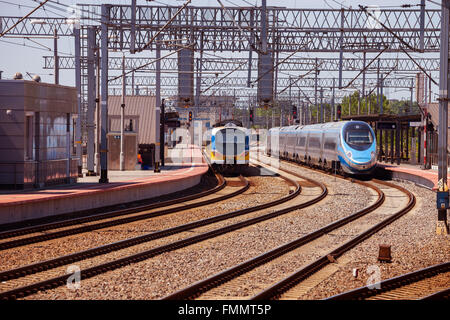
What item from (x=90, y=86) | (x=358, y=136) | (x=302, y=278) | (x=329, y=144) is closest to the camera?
(x=302, y=278)

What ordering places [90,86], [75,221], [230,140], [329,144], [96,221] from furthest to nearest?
[329,144] < [230,140] < [90,86] < [96,221] < [75,221]

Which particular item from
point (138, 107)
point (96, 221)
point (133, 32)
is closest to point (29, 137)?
point (96, 221)

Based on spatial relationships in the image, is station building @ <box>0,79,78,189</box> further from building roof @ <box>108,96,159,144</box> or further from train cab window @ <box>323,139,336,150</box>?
building roof @ <box>108,96,159,144</box>

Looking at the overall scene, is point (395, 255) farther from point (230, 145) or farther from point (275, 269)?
point (230, 145)

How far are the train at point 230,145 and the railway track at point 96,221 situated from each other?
957cm

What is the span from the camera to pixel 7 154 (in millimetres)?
20906

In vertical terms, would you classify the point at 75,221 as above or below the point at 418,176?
below

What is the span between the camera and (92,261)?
12203 mm

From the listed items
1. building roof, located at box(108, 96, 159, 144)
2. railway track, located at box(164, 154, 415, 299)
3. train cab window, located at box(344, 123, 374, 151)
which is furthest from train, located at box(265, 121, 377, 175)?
railway track, located at box(164, 154, 415, 299)

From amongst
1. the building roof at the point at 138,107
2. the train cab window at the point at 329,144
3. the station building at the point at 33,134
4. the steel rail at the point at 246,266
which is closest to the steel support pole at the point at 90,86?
the station building at the point at 33,134

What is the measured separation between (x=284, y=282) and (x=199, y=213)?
9.85 meters

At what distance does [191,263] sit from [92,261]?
1.85 m

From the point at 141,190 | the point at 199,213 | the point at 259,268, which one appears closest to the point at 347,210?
the point at 199,213

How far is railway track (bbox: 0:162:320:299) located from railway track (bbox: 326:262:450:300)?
427 cm
